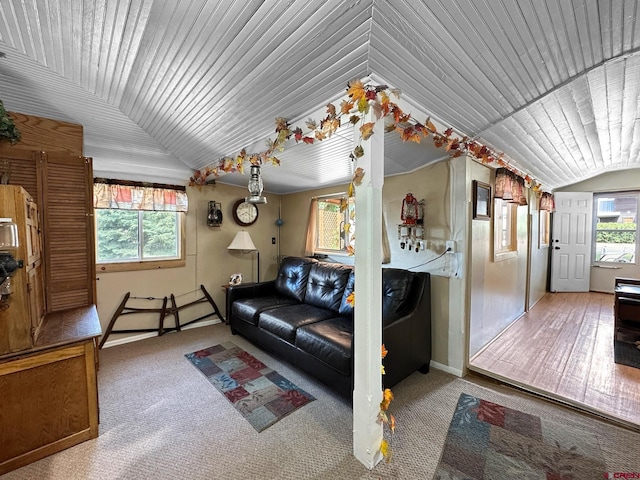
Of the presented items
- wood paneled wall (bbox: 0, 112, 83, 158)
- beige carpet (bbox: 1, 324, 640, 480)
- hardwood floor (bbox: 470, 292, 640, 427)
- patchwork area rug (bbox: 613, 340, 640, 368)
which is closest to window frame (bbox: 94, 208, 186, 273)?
wood paneled wall (bbox: 0, 112, 83, 158)

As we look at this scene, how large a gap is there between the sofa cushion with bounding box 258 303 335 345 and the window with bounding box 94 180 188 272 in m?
1.66

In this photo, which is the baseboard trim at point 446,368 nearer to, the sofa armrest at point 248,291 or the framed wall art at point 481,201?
the framed wall art at point 481,201

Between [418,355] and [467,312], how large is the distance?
0.63 metres

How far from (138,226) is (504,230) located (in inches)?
187

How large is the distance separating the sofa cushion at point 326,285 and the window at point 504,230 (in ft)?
5.69

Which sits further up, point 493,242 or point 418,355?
point 493,242

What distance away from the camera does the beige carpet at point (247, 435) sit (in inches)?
60.2

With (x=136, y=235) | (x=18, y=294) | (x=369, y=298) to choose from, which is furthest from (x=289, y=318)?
(x=136, y=235)

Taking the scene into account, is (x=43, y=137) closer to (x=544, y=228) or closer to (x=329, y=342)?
(x=329, y=342)

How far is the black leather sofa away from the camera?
7.05 ft

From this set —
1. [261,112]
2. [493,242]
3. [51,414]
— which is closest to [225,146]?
[261,112]

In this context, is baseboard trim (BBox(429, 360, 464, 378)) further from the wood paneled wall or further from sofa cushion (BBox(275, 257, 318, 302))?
the wood paneled wall

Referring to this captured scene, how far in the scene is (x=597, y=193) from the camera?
5.23m

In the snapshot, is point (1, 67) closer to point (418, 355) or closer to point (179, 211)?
point (179, 211)
